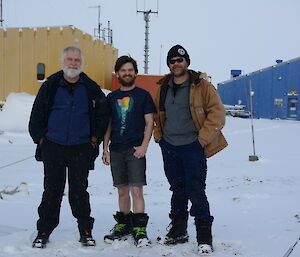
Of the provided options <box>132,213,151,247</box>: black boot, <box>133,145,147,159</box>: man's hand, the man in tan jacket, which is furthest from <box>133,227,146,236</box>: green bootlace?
<box>133,145,147,159</box>: man's hand

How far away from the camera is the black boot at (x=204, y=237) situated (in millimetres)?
3900

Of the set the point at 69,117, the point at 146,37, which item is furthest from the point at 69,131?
the point at 146,37

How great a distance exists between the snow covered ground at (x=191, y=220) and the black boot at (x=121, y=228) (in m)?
0.10

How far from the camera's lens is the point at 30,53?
49.6 feet

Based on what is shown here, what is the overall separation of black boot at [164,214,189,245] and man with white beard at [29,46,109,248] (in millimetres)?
699

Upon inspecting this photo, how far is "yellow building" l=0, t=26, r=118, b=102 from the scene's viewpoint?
14891mm

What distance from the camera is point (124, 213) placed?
444 cm

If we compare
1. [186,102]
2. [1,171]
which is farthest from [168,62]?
[1,171]

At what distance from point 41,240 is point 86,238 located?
0.39 m

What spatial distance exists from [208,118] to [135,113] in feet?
2.25

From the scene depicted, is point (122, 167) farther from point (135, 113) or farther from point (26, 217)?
point (26, 217)

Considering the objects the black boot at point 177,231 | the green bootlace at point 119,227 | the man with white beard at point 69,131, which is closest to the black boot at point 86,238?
the man with white beard at point 69,131

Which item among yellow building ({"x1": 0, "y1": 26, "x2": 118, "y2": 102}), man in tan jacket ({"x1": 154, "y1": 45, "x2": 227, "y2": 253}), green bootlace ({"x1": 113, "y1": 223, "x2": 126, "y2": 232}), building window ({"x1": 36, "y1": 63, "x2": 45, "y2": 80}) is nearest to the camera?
man in tan jacket ({"x1": 154, "y1": 45, "x2": 227, "y2": 253})

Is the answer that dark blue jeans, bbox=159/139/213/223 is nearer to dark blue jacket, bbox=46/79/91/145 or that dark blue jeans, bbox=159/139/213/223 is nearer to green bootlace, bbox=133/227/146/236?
green bootlace, bbox=133/227/146/236
